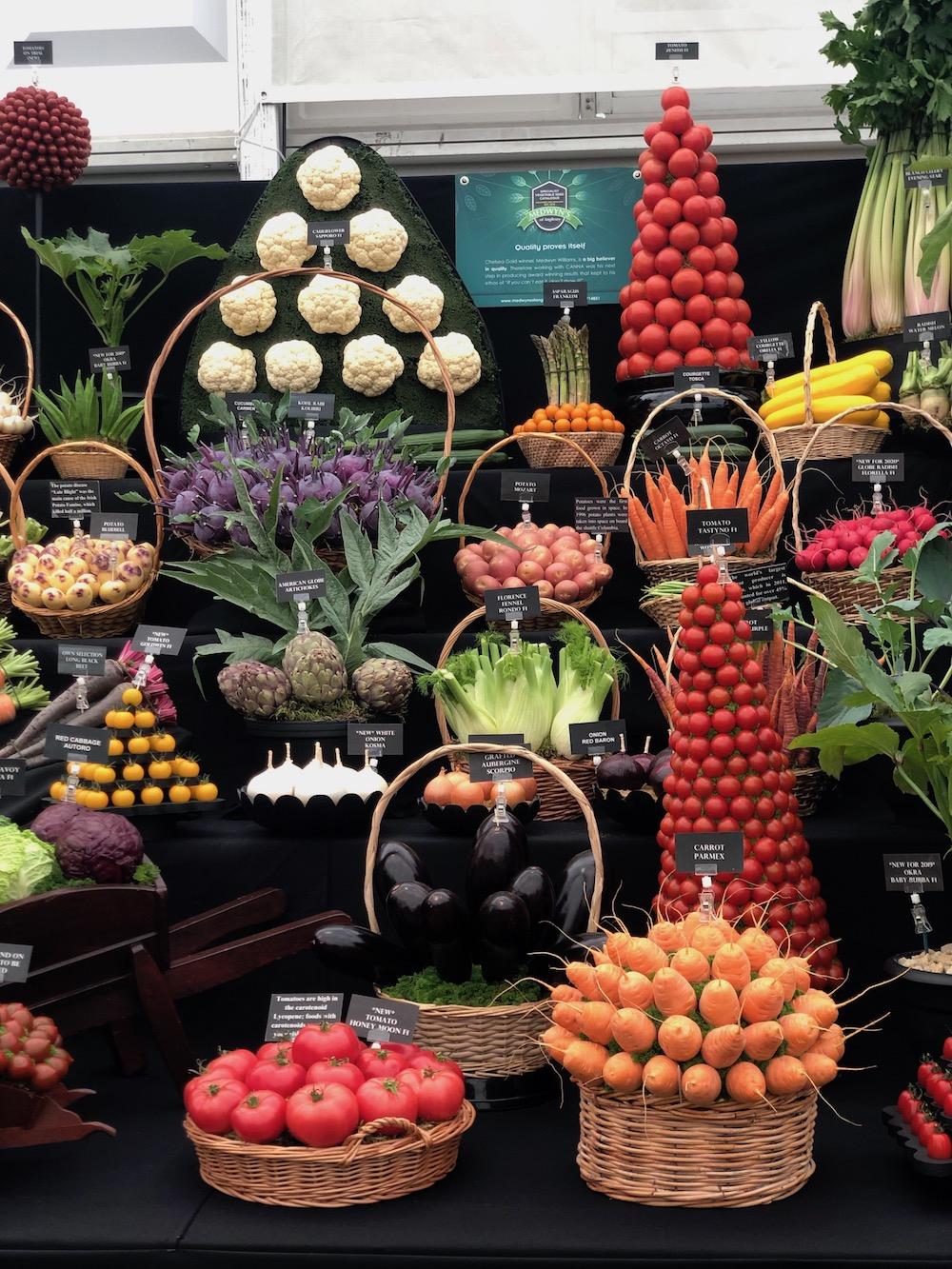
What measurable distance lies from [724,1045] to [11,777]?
1.61 meters

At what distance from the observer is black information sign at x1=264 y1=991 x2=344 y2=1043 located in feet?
7.61

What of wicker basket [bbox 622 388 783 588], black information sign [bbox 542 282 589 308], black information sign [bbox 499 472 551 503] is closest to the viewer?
wicker basket [bbox 622 388 783 588]

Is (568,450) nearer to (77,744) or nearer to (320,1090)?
(77,744)

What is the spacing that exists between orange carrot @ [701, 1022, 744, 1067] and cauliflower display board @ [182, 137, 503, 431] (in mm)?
2541

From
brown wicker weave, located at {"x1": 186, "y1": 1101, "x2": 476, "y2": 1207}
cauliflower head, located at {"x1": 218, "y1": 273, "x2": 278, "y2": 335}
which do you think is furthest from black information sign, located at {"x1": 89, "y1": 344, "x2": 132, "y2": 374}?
brown wicker weave, located at {"x1": 186, "y1": 1101, "x2": 476, "y2": 1207}

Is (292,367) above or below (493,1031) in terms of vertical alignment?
above

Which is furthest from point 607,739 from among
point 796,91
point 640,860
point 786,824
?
point 796,91

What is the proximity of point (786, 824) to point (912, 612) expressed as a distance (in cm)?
48

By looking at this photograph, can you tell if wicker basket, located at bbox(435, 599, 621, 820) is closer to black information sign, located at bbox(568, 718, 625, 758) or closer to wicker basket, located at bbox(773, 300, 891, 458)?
black information sign, located at bbox(568, 718, 625, 758)

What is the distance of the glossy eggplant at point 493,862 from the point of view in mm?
Result: 2520

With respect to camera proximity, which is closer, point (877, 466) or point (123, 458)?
point (877, 466)

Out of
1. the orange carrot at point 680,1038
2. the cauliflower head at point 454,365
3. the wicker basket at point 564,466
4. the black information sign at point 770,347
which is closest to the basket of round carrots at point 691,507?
the wicker basket at point 564,466

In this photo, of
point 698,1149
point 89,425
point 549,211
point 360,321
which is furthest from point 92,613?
point 549,211

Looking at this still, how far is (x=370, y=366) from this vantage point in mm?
4180
